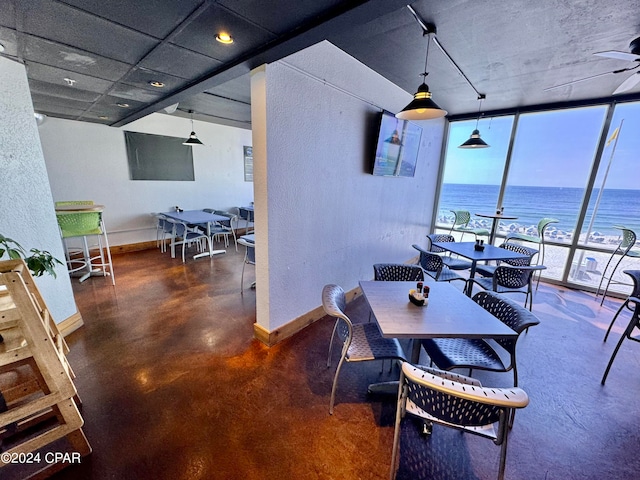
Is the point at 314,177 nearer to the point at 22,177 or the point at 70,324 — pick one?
the point at 22,177

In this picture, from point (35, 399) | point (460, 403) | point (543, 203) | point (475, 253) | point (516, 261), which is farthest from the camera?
point (543, 203)

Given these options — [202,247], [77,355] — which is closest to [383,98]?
[77,355]

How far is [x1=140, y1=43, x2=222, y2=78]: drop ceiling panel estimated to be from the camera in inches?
76.1

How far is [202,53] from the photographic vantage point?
1.96m

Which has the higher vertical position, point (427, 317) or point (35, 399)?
point (427, 317)

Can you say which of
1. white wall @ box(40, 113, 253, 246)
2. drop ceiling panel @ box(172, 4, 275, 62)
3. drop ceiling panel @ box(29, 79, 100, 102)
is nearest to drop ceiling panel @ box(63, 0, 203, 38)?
drop ceiling panel @ box(172, 4, 275, 62)

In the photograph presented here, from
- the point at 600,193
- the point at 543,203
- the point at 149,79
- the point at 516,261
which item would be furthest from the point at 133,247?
the point at 543,203

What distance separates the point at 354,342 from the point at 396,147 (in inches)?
106

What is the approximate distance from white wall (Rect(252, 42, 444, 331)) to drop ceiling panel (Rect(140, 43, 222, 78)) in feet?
1.73

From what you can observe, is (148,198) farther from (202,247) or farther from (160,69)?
(160,69)

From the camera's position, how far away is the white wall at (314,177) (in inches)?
81.0

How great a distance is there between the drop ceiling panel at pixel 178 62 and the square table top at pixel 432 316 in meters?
2.37

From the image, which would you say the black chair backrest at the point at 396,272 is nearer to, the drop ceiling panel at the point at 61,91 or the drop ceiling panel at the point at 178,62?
the drop ceiling panel at the point at 178,62

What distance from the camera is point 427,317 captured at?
158cm
